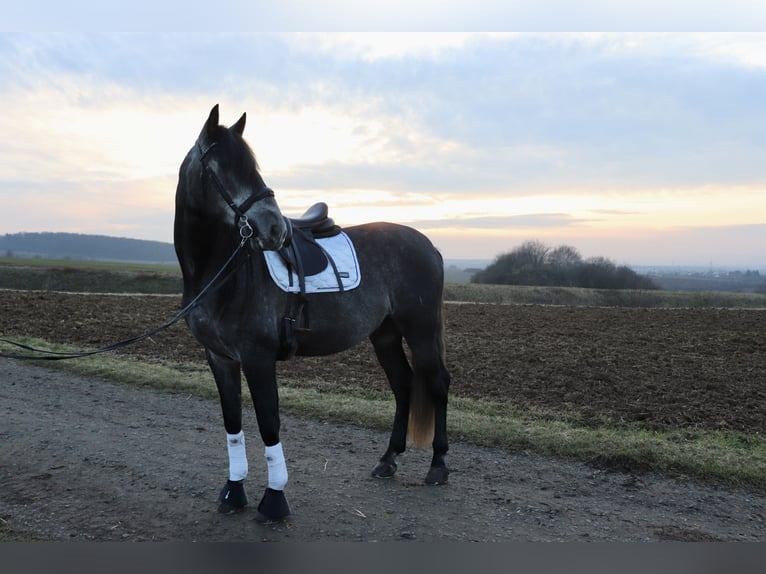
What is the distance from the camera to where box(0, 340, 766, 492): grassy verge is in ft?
17.3

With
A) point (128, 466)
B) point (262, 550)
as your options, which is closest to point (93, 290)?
point (128, 466)

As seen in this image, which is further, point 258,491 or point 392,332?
point 392,332

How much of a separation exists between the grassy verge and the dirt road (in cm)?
28

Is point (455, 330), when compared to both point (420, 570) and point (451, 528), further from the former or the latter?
point (420, 570)

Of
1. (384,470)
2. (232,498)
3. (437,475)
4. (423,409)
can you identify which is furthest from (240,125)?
(437,475)

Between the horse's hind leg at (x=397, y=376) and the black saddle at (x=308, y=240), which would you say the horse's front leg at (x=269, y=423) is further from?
the horse's hind leg at (x=397, y=376)

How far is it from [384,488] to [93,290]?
119ft

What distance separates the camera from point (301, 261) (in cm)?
430

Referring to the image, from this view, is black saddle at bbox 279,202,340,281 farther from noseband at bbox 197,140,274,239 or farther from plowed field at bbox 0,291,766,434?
plowed field at bbox 0,291,766,434

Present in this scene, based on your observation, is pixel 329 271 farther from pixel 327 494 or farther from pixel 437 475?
pixel 437 475

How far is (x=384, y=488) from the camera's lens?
15.7 feet

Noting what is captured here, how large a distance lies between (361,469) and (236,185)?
299 centimetres

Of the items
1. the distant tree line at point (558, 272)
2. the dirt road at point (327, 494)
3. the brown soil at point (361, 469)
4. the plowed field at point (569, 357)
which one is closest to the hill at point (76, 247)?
the distant tree line at point (558, 272)

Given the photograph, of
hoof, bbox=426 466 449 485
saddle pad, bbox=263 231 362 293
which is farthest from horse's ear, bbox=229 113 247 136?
hoof, bbox=426 466 449 485
